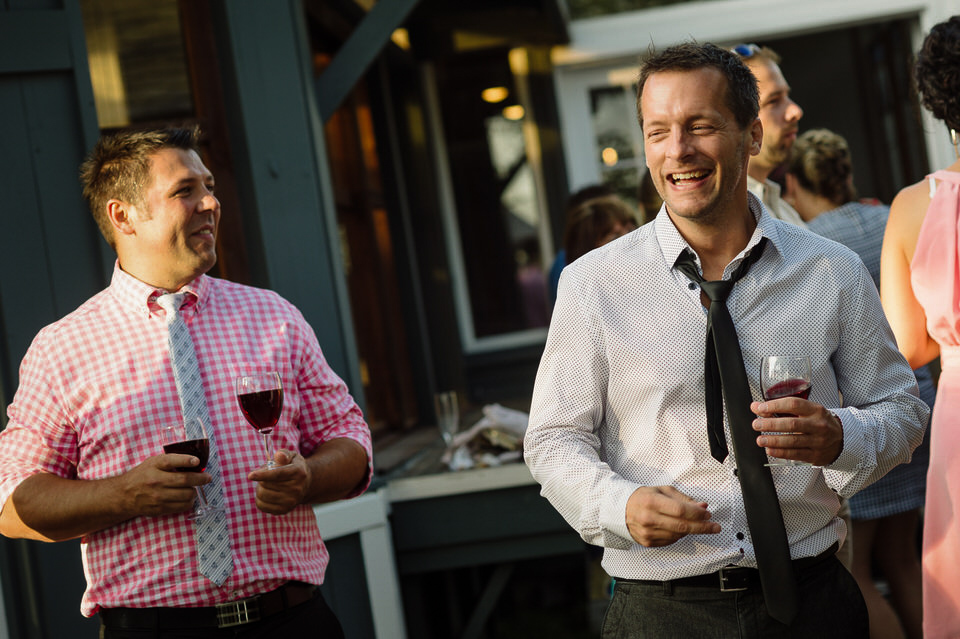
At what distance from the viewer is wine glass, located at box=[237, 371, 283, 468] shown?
1.92m

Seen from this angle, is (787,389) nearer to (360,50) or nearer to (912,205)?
(912,205)

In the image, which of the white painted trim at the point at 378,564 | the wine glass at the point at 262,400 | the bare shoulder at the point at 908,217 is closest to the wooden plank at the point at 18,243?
the wine glass at the point at 262,400

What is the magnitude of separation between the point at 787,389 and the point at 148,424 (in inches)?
51.9

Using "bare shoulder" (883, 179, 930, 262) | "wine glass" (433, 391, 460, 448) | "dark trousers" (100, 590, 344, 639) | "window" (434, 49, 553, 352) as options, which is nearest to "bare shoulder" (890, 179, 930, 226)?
"bare shoulder" (883, 179, 930, 262)

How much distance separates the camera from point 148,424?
2.04 metres

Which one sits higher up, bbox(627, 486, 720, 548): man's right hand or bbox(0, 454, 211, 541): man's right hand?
bbox(0, 454, 211, 541): man's right hand

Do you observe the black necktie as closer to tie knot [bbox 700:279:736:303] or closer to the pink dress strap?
tie knot [bbox 700:279:736:303]

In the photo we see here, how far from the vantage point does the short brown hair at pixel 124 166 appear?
85.4 inches

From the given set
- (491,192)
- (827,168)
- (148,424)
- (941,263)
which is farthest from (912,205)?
(491,192)

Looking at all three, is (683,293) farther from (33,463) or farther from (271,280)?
(271,280)

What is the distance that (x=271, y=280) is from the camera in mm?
3162

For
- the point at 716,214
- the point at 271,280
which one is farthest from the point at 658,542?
the point at 271,280

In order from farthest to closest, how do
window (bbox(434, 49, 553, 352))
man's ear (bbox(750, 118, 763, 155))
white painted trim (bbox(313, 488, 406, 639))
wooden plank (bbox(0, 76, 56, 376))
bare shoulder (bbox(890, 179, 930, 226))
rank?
1. window (bbox(434, 49, 553, 352))
2. white painted trim (bbox(313, 488, 406, 639))
3. wooden plank (bbox(0, 76, 56, 376))
4. bare shoulder (bbox(890, 179, 930, 226))
5. man's ear (bbox(750, 118, 763, 155))

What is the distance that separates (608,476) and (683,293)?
380mm
